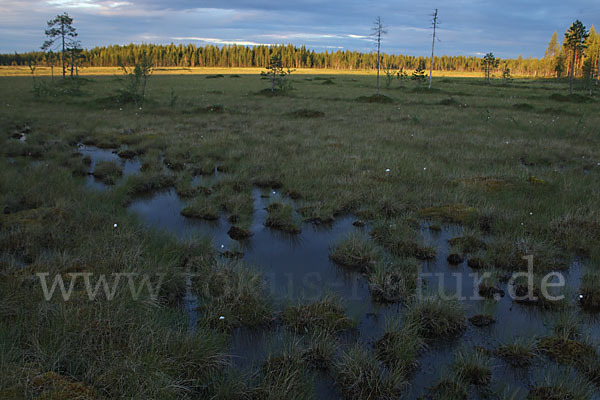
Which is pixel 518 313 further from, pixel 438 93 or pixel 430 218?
pixel 438 93

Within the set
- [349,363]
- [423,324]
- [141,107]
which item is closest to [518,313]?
[423,324]

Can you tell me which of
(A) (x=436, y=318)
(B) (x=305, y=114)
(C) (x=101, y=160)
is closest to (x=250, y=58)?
(B) (x=305, y=114)

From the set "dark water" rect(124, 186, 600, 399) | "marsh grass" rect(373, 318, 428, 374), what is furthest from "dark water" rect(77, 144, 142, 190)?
"marsh grass" rect(373, 318, 428, 374)

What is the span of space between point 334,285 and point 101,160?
8.68 metres

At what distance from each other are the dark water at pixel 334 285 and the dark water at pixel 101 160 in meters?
1.80

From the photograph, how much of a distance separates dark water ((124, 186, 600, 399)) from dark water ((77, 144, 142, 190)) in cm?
180

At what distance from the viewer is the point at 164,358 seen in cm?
343

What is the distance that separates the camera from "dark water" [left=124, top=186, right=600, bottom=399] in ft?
12.8

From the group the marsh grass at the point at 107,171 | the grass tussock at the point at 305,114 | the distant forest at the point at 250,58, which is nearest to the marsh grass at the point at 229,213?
the marsh grass at the point at 107,171

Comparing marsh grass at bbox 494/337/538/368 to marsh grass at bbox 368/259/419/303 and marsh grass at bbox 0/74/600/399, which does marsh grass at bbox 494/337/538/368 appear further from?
marsh grass at bbox 368/259/419/303

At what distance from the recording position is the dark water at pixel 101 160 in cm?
945

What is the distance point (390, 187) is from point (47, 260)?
22.0 feet

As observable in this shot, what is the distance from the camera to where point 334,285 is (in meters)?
5.40

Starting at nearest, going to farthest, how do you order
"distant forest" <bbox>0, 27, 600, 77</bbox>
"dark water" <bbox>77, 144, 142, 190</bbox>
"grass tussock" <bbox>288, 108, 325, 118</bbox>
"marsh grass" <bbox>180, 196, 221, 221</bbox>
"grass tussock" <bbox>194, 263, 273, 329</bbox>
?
"grass tussock" <bbox>194, 263, 273, 329</bbox> → "marsh grass" <bbox>180, 196, 221, 221</bbox> → "dark water" <bbox>77, 144, 142, 190</bbox> → "grass tussock" <bbox>288, 108, 325, 118</bbox> → "distant forest" <bbox>0, 27, 600, 77</bbox>
